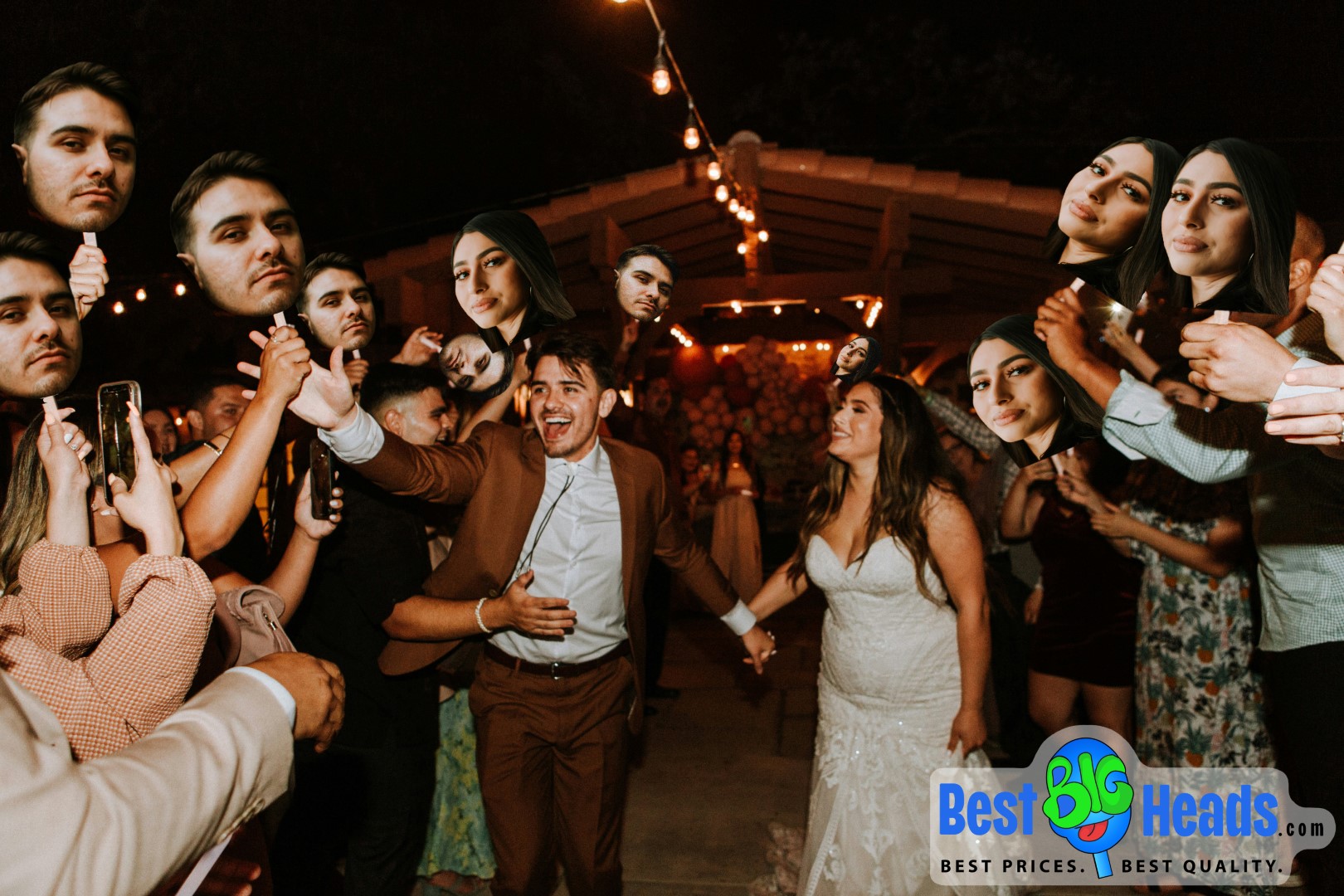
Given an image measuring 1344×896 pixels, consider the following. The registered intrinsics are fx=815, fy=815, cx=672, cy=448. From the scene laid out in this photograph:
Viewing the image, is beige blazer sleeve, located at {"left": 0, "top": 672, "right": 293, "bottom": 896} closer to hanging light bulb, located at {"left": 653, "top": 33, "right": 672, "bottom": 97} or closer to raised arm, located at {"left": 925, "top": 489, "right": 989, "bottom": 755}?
raised arm, located at {"left": 925, "top": 489, "right": 989, "bottom": 755}

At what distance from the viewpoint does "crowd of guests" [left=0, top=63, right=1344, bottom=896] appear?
1290mm

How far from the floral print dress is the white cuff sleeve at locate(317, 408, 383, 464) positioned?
9.63 ft

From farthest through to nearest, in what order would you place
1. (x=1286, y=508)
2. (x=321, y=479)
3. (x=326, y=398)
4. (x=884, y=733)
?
1. (x=884, y=733)
2. (x=321, y=479)
3. (x=1286, y=508)
4. (x=326, y=398)

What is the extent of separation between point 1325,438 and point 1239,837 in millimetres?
2563

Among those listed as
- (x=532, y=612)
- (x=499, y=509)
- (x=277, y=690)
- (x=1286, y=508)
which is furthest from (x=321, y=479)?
(x=1286, y=508)

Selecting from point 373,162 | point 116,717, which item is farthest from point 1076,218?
point 373,162

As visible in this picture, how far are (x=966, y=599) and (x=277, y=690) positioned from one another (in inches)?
89.8

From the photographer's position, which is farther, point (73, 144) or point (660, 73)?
point (660, 73)

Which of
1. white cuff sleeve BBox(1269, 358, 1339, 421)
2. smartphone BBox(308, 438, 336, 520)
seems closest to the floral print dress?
white cuff sleeve BBox(1269, 358, 1339, 421)

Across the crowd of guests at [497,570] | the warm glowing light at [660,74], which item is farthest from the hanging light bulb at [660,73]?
the crowd of guests at [497,570]

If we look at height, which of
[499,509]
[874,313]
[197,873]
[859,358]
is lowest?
[197,873]

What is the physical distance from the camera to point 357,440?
208 centimetres

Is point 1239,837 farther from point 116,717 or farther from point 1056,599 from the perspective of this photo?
point 116,717

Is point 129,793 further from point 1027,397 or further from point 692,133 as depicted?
point 692,133
